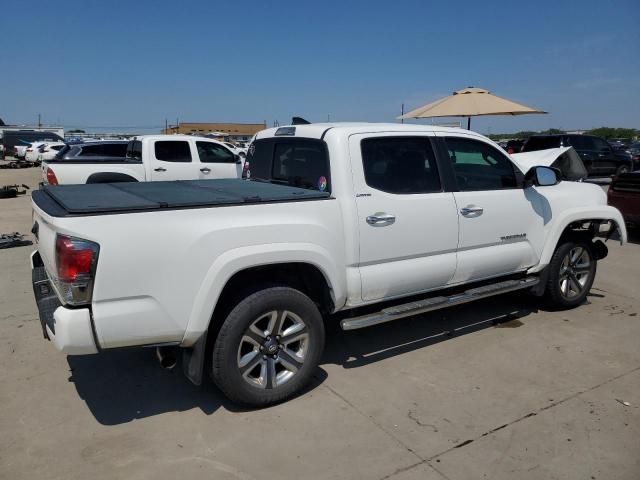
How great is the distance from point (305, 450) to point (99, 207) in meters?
1.82

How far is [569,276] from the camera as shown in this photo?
5.44 metres

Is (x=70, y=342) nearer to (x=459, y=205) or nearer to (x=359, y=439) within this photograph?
(x=359, y=439)

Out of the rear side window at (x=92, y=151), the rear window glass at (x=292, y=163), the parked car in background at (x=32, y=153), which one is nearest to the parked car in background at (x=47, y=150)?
the parked car in background at (x=32, y=153)

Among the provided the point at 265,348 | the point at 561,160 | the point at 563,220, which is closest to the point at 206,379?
the point at 265,348

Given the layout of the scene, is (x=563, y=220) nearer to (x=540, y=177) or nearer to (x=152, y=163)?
(x=540, y=177)

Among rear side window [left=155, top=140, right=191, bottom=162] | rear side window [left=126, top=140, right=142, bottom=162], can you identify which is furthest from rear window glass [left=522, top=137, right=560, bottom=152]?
rear side window [left=126, top=140, right=142, bottom=162]

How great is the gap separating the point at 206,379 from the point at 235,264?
127 cm

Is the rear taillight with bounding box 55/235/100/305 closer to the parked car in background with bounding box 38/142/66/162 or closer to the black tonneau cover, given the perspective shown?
the black tonneau cover

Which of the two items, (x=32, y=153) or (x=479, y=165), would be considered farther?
(x=32, y=153)

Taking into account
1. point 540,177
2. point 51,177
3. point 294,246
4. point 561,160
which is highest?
point 561,160

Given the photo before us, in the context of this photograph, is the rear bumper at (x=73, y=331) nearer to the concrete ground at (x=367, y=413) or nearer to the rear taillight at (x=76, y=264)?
the rear taillight at (x=76, y=264)

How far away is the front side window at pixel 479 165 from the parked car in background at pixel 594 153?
14558 mm

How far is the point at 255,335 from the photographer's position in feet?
11.2

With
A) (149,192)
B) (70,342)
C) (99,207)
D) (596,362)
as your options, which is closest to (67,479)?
(70,342)
